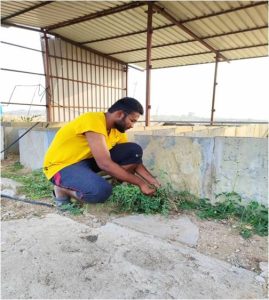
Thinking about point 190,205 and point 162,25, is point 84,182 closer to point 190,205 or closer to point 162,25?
point 190,205

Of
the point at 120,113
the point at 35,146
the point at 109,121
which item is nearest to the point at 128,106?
the point at 120,113

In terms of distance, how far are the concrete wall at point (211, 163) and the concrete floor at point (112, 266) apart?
72cm

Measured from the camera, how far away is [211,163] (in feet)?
9.99

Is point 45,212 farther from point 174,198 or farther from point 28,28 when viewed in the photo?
point 28,28

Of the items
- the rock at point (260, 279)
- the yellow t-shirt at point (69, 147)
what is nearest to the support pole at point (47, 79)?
the yellow t-shirt at point (69, 147)

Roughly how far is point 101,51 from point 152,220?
979cm

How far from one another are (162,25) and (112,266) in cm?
713

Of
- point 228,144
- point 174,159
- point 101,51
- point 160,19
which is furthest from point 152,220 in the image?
point 101,51

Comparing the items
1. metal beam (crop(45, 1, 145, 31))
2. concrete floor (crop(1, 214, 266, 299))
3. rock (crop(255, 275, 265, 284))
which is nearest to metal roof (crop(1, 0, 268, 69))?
metal beam (crop(45, 1, 145, 31))

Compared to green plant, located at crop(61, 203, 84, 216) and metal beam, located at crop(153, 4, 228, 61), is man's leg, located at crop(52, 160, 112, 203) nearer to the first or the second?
green plant, located at crop(61, 203, 84, 216)

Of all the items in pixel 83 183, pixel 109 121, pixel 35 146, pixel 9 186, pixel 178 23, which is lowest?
pixel 9 186

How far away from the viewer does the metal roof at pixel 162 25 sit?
20.9ft

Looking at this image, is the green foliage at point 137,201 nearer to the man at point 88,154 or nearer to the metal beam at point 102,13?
the man at point 88,154

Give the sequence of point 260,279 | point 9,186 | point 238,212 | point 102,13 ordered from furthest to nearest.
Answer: point 102,13
point 9,186
point 238,212
point 260,279
